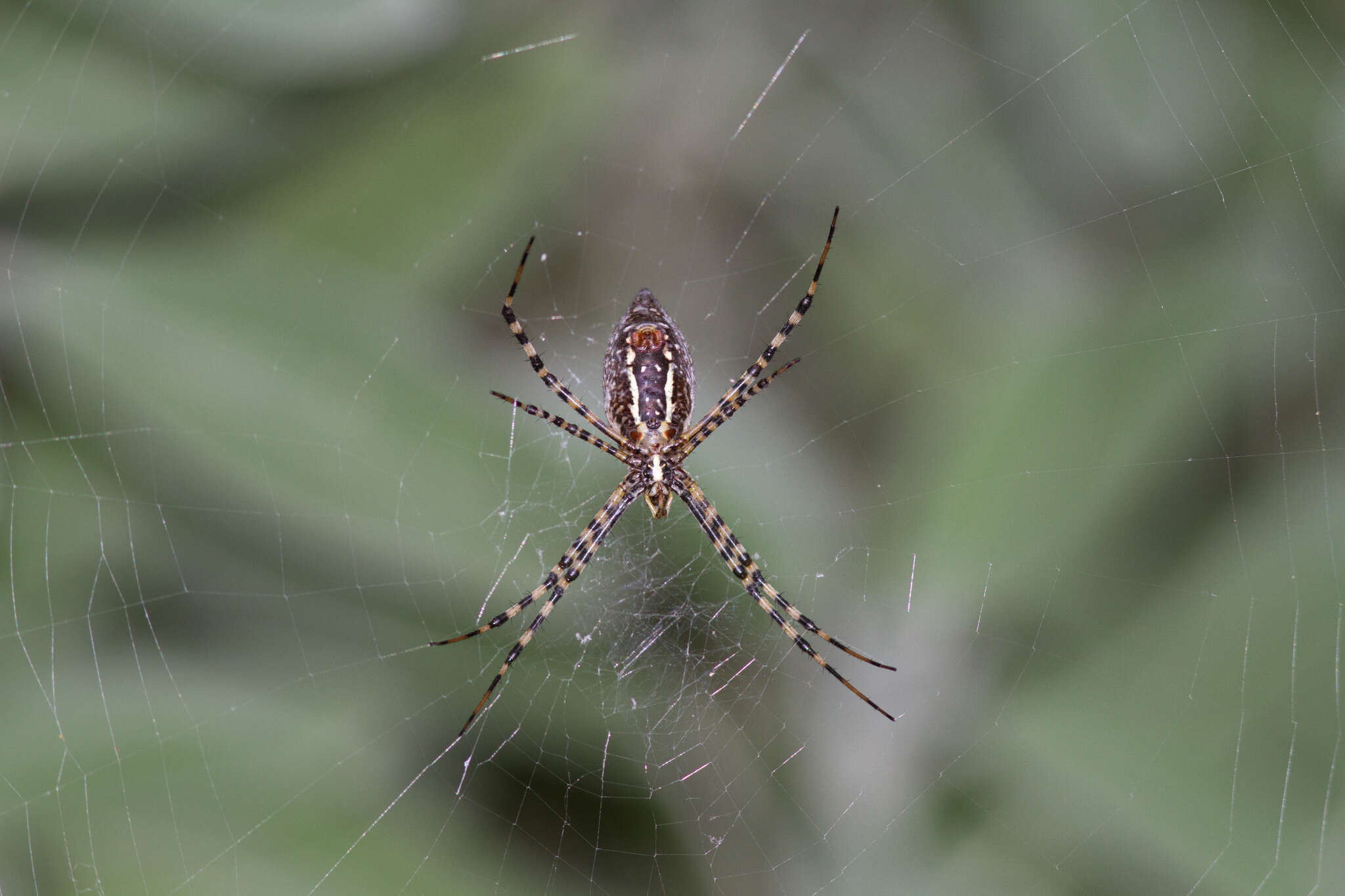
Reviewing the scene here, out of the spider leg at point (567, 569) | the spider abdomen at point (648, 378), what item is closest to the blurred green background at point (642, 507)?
the spider leg at point (567, 569)

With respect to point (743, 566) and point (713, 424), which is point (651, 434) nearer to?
point (713, 424)

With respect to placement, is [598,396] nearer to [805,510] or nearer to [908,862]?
[805,510]

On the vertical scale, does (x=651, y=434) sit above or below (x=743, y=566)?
above

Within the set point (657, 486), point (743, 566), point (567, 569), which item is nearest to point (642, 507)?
point (657, 486)

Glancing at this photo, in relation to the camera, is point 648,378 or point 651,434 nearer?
point 648,378

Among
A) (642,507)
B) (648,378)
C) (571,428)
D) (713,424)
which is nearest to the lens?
(648,378)

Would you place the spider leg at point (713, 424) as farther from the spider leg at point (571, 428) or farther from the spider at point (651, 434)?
the spider leg at point (571, 428)
